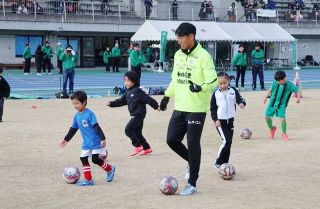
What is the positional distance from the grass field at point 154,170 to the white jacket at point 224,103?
84 cm

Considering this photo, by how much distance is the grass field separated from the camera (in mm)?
7680

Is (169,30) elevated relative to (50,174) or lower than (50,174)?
elevated

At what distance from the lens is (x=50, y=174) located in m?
9.35

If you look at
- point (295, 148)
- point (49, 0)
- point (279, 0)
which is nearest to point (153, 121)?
point (295, 148)

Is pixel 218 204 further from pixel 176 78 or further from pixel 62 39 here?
pixel 62 39

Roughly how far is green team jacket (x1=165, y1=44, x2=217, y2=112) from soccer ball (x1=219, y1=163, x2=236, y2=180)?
4.11 feet

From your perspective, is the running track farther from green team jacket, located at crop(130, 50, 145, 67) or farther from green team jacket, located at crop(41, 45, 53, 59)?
green team jacket, located at crop(41, 45, 53, 59)

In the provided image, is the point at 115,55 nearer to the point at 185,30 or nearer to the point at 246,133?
the point at 246,133

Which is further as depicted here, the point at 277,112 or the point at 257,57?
the point at 257,57

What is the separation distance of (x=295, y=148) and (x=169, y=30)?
93.9ft

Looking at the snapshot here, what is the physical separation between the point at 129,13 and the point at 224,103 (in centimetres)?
3703

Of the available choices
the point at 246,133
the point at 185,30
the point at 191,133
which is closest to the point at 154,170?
the point at 191,133

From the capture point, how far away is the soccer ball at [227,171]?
29.0 ft

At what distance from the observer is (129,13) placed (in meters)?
46.1
